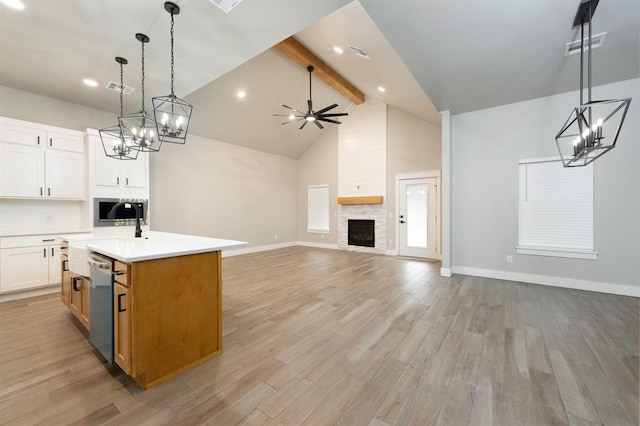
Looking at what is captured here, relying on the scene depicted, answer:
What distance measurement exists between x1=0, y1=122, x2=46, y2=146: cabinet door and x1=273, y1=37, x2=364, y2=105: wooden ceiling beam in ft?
13.0

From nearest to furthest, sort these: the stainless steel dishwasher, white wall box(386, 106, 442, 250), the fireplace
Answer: the stainless steel dishwasher, white wall box(386, 106, 442, 250), the fireplace

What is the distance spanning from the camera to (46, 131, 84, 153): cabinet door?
3820mm

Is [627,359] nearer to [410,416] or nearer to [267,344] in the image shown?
[410,416]

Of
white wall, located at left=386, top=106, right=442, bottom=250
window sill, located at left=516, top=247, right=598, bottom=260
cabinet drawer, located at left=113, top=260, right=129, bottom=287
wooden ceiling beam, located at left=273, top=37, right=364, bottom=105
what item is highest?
wooden ceiling beam, located at left=273, top=37, right=364, bottom=105

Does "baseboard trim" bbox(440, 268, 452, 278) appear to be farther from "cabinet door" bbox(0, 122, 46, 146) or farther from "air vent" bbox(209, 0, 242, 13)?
"cabinet door" bbox(0, 122, 46, 146)

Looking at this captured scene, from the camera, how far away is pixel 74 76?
3453 mm

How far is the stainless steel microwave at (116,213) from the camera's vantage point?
410 centimetres

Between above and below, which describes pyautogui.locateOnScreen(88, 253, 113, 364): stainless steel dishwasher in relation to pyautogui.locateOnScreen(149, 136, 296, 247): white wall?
below

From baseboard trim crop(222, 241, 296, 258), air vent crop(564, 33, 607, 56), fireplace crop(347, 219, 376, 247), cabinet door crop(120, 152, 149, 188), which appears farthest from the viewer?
fireplace crop(347, 219, 376, 247)

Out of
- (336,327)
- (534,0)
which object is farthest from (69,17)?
(534,0)

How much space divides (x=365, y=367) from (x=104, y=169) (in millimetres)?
4908

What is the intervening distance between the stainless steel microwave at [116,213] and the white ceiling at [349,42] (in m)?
1.68

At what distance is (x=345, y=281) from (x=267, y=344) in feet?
7.50

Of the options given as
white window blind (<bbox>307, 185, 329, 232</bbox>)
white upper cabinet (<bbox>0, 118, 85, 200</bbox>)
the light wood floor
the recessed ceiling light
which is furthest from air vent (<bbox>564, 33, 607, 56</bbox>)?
white upper cabinet (<bbox>0, 118, 85, 200</bbox>)
